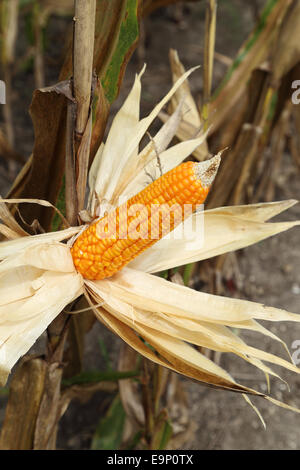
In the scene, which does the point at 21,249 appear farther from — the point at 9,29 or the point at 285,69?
the point at 9,29

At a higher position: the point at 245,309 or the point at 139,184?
the point at 139,184

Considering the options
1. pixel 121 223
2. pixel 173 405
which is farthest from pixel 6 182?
pixel 121 223

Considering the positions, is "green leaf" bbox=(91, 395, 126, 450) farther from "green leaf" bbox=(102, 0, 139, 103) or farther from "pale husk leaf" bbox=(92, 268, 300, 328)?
"green leaf" bbox=(102, 0, 139, 103)

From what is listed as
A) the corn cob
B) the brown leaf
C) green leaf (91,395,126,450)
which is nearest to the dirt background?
green leaf (91,395,126,450)

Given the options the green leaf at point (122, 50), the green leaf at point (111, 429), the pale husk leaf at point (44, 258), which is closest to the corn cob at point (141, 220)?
the pale husk leaf at point (44, 258)

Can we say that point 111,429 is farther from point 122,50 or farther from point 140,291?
point 122,50

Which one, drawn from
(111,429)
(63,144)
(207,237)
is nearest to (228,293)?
(111,429)
